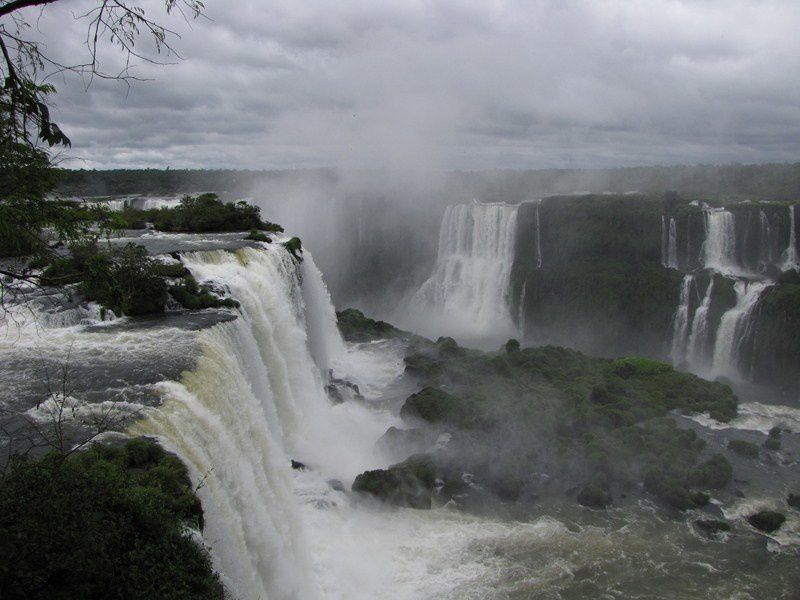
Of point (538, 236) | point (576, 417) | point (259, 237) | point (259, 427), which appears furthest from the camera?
point (538, 236)

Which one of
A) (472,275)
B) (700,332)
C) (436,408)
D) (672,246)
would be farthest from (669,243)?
(436,408)

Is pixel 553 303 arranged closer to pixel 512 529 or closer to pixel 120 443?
pixel 512 529

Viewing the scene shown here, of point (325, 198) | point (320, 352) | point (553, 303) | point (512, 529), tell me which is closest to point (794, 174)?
point (553, 303)

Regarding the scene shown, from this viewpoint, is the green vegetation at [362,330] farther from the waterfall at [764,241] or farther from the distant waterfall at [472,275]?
the waterfall at [764,241]

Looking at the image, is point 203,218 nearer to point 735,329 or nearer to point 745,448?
point 745,448

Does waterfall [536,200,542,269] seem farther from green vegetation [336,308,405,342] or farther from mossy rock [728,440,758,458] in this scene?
mossy rock [728,440,758,458]
